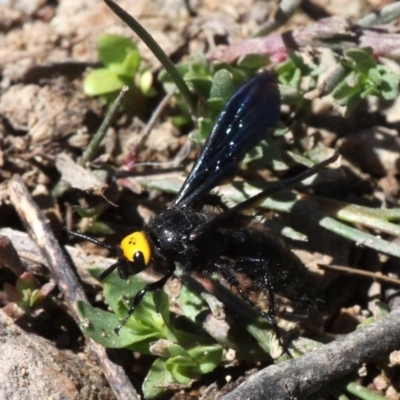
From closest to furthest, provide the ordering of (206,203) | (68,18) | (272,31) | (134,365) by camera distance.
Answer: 1. (134,365)
2. (206,203)
3. (272,31)
4. (68,18)

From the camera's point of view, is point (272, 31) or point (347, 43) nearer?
point (347, 43)

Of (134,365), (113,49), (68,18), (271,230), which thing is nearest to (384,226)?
(271,230)

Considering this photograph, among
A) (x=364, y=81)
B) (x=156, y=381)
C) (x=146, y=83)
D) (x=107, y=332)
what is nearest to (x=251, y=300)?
(x=156, y=381)

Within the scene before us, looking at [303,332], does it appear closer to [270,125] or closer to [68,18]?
[270,125]

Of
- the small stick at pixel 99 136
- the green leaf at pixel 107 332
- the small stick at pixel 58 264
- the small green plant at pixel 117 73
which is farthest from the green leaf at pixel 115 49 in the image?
the green leaf at pixel 107 332

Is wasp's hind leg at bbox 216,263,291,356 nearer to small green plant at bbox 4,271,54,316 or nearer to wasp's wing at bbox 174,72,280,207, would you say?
wasp's wing at bbox 174,72,280,207

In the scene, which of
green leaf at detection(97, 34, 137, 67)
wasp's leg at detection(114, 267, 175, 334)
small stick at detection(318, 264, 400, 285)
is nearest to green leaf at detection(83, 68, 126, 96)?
green leaf at detection(97, 34, 137, 67)

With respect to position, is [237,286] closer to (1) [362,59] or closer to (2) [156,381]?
(2) [156,381]

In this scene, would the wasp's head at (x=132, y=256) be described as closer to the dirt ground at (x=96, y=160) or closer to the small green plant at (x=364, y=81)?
the dirt ground at (x=96, y=160)
